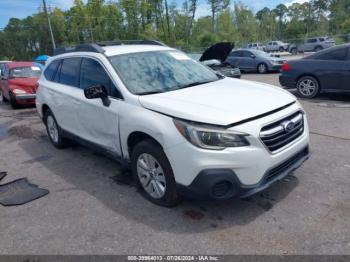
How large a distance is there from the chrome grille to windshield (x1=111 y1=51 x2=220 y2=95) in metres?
1.29

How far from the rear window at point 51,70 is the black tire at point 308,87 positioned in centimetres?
643

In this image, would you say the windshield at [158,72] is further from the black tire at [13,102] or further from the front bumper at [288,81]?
the black tire at [13,102]

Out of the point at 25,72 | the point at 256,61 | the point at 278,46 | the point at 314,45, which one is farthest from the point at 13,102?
the point at 278,46

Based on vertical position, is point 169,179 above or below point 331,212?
above

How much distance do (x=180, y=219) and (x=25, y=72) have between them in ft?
35.1

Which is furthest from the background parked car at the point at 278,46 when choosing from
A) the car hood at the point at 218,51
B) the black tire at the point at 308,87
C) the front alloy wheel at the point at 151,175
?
the front alloy wheel at the point at 151,175

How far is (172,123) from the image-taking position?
3105 mm

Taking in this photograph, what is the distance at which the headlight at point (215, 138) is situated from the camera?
2.90m

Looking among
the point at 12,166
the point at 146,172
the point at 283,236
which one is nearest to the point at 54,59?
the point at 12,166

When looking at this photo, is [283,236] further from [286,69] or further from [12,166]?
[286,69]

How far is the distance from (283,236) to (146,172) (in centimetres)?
157

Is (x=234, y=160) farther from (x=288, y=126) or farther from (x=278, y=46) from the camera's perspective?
(x=278, y=46)

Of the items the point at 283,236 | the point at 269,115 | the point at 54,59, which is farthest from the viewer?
the point at 54,59

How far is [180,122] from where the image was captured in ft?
10.0
